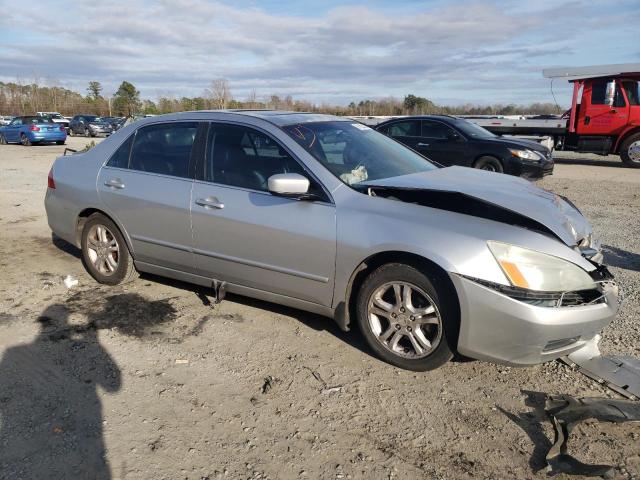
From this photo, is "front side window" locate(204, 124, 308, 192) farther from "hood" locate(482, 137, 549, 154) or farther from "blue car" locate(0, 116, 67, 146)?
"blue car" locate(0, 116, 67, 146)

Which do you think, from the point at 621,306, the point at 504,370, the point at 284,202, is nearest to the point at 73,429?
the point at 284,202

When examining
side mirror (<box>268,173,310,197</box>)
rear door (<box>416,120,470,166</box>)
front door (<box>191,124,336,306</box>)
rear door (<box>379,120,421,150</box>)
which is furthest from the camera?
rear door (<box>379,120,421,150</box>)

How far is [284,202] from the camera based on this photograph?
3859 millimetres

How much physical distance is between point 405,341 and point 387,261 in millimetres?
558

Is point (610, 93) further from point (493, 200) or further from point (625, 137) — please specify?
point (493, 200)

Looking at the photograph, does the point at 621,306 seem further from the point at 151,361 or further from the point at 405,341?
the point at 151,361

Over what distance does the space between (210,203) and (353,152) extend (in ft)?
3.95

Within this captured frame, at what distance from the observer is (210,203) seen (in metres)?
4.18

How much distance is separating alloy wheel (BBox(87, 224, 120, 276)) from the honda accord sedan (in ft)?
0.05

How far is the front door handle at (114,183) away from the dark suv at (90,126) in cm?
3040

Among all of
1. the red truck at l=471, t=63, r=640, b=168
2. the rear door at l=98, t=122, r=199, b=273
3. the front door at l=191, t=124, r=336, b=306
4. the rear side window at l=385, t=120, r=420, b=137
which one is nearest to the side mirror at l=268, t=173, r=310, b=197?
the front door at l=191, t=124, r=336, b=306

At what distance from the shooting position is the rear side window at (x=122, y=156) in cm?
490

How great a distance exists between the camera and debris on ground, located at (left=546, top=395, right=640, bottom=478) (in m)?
2.56

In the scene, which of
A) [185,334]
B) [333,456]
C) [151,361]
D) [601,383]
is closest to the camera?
[333,456]
